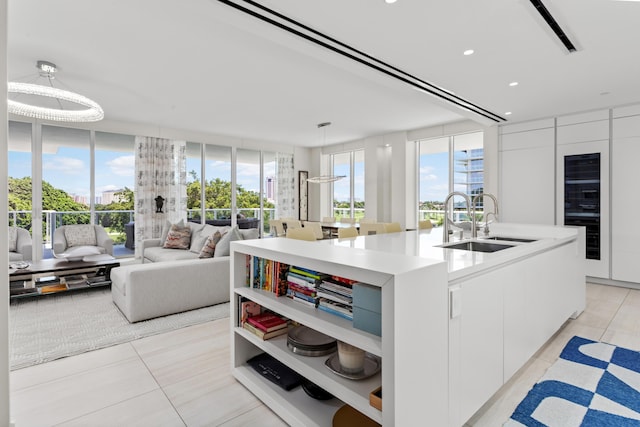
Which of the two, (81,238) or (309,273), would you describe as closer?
(309,273)

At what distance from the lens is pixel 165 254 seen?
4.59 m

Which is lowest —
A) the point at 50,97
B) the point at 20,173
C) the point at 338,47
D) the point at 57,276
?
the point at 57,276

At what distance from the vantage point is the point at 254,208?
338 inches

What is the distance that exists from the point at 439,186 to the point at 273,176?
4.50m

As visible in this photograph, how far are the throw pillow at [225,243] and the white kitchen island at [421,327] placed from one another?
180cm

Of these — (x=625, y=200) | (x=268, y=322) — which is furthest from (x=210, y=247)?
(x=625, y=200)

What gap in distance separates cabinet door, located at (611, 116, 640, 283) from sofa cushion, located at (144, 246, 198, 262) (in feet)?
20.1

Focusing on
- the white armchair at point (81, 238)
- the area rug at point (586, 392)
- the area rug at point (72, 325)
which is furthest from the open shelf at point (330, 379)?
the white armchair at point (81, 238)

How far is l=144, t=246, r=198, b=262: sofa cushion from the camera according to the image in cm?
438

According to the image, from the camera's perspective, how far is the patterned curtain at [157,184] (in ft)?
21.6

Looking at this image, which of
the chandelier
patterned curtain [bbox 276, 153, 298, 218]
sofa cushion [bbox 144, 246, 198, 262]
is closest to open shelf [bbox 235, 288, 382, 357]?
sofa cushion [bbox 144, 246, 198, 262]

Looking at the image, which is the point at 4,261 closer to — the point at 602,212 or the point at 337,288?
the point at 337,288

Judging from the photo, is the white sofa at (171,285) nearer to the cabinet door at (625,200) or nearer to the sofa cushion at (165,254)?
the sofa cushion at (165,254)

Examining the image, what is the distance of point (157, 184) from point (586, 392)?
7.35 m
